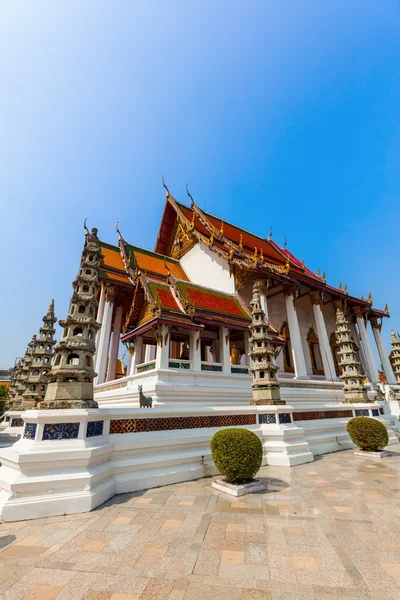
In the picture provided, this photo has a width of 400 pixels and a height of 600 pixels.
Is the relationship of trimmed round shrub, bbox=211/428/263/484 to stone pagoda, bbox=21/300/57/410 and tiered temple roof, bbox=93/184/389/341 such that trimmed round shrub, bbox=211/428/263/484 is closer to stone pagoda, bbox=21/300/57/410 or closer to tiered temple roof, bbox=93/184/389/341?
tiered temple roof, bbox=93/184/389/341

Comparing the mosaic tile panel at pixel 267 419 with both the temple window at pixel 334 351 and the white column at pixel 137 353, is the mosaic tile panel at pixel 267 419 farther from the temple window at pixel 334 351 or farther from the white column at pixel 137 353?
the temple window at pixel 334 351

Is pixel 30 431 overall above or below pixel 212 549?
above

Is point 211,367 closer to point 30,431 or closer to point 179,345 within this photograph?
point 179,345

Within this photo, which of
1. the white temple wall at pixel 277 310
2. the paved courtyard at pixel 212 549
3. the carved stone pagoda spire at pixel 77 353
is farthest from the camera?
the white temple wall at pixel 277 310

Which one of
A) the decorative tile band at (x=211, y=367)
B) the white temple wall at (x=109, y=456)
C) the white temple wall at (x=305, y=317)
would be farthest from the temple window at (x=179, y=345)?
the white temple wall at (x=305, y=317)

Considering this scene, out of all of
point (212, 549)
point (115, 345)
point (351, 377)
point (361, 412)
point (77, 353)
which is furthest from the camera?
point (115, 345)

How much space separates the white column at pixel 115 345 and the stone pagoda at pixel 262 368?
1198 centimetres

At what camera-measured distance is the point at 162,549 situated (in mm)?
2693

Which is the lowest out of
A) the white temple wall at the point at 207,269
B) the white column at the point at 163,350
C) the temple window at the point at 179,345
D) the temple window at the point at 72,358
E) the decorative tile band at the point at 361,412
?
the decorative tile band at the point at 361,412

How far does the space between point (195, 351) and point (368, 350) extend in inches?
681

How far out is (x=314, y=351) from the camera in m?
20.3

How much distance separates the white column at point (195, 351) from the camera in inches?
432

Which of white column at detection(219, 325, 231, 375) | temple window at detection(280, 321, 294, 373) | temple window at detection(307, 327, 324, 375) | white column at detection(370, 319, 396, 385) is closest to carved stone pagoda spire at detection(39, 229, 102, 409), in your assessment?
white column at detection(219, 325, 231, 375)

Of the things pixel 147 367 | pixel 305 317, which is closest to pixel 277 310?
pixel 305 317
